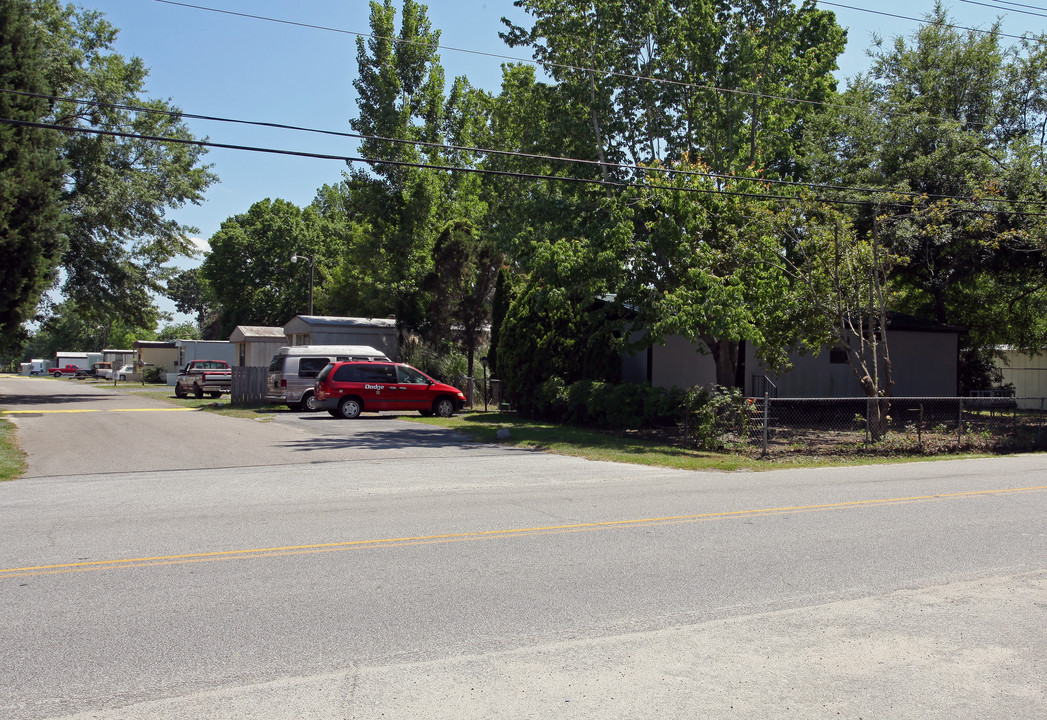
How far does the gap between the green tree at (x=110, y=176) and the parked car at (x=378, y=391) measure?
1805cm

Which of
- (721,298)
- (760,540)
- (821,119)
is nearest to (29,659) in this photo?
(760,540)

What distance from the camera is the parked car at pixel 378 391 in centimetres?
2456

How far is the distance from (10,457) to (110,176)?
26813 mm

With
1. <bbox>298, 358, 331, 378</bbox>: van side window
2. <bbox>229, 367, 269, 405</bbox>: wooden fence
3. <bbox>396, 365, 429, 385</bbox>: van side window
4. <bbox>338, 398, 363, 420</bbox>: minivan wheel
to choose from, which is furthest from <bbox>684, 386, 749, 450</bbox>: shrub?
<bbox>229, 367, 269, 405</bbox>: wooden fence

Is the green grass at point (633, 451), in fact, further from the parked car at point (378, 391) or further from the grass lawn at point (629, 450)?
the parked car at point (378, 391)

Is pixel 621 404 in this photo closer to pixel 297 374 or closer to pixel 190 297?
pixel 297 374

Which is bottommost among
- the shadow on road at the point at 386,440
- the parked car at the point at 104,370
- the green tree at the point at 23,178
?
the shadow on road at the point at 386,440

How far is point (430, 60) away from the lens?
132 feet

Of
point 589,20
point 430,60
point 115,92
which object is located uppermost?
point 430,60

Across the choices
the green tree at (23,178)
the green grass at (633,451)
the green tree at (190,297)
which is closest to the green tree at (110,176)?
the green tree at (23,178)

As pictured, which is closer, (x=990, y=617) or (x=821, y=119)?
(x=990, y=617)

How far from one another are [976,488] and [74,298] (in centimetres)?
4021

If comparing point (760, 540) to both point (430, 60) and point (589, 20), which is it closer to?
point (589, 20)

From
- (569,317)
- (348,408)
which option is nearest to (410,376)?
(348,408)
